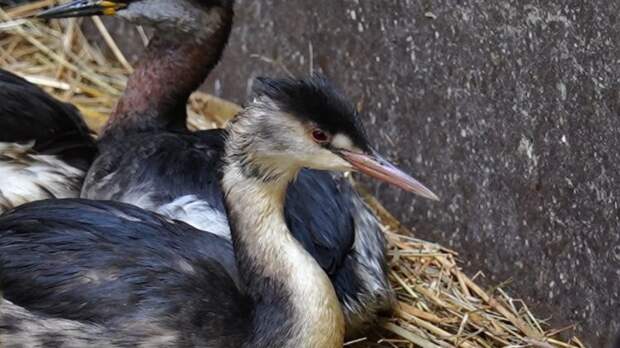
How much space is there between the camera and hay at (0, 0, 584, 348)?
4.67 meters

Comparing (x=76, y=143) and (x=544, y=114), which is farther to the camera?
(x=76, y=143)

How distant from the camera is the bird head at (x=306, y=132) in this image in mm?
3814

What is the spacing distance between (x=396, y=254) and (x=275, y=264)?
121 centimetres

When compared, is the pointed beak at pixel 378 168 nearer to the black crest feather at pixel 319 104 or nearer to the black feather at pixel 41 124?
the black crest feather at pixel 319 104

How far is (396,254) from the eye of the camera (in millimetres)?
5047

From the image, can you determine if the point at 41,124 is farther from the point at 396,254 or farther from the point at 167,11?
the point at 396,254

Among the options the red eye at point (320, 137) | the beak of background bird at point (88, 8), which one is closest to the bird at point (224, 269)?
the red eye at point (320, 137)

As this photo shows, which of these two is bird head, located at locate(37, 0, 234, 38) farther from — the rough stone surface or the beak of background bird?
the rough stone surface

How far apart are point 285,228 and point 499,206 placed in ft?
3.43

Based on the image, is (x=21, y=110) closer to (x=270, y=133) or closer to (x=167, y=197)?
(x=167, y=197)

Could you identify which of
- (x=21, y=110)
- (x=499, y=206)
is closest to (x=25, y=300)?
(x=21, y=110)

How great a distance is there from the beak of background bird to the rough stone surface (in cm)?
74

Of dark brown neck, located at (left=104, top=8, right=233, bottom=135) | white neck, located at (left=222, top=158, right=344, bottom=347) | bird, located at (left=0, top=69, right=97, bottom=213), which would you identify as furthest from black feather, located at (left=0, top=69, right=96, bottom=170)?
white neck, located at (left=222, top=158, right=344, bottom=347)

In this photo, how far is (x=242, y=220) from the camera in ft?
12.8
